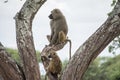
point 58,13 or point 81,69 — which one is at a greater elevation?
point 58,13

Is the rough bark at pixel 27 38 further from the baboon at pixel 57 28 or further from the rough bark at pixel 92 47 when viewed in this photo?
the baboon at pixel 57 28

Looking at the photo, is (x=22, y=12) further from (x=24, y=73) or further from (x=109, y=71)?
(x=109, y=71)

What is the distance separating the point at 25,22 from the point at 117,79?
18.1 meters

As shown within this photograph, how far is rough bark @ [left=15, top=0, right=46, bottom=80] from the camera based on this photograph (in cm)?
855

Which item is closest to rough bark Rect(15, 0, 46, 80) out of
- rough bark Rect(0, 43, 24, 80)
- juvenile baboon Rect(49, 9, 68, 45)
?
rough bark Rect(0, 43, 24, 80)

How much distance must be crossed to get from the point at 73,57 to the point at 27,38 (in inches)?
37.7

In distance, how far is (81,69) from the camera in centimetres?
830

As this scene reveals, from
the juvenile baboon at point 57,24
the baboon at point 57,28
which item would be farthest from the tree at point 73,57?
the juvenile baboon at point 57,24

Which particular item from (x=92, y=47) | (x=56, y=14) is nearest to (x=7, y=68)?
(x=92, y=47)

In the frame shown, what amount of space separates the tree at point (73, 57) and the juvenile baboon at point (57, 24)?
226 cm

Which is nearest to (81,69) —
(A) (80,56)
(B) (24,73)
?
(A) (80,56)

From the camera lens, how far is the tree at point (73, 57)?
8281mm

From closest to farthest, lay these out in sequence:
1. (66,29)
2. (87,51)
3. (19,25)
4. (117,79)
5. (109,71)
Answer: (87,51)
(19,25)
(66,29)
(117,79)
(109,71)

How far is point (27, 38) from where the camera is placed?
28.9 ft
